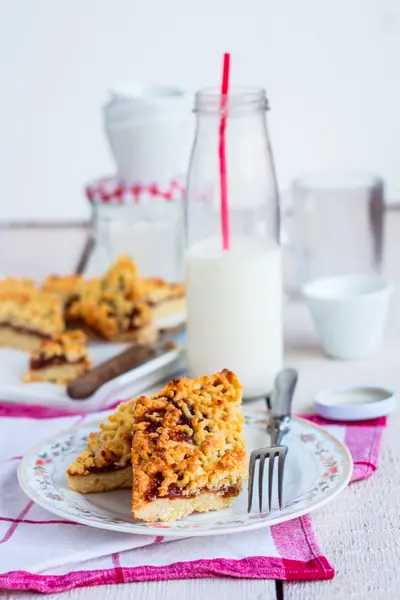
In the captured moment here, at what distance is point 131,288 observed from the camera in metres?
1.99

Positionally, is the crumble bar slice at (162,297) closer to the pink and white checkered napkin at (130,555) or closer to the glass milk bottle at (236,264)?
the glass milk bottle at (236,264)

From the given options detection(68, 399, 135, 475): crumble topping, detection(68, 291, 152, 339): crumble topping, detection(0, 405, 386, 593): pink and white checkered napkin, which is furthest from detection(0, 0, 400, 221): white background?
detection(0, 405, 386, 593): pink and white checkered napkin

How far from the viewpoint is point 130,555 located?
1111mm

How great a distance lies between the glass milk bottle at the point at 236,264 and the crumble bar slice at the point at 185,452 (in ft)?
1.33

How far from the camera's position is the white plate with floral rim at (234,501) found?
110cm

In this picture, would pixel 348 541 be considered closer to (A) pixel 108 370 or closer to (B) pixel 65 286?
(A) pixel 108 370


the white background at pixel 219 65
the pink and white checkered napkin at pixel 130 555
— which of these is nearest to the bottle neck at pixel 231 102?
the pink and white checkered napkin at pixel 130 555

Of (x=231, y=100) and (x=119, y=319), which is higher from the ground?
(x=231, y=100)

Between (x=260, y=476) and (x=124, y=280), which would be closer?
(x=260, y=476)

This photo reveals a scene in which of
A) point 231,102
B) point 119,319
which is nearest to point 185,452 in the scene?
point 231,102

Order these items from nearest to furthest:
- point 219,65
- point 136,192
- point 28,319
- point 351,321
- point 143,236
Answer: point 351,321
point 28,319
point 136,192
point 143,236
point 219,65

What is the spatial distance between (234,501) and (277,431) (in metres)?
0.20

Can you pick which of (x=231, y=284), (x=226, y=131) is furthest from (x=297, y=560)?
(x=226, y=131)

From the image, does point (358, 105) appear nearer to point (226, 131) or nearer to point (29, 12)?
point (29, 12)
